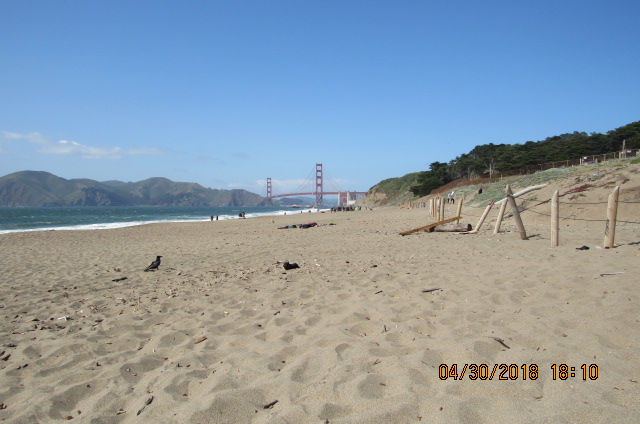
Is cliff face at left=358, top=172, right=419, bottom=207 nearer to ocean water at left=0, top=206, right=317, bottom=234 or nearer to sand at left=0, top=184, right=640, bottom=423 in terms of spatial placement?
ocean water at left=0, top=206, right=317, bottom=234

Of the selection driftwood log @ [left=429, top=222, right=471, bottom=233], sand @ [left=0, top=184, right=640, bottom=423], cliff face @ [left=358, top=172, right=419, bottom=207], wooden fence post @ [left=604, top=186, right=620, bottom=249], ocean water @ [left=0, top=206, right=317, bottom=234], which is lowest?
ocean water @ [left=0, top=206, right=317, bottom=234]

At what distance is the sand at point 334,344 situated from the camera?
2166mm

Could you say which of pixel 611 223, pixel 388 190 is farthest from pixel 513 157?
pixel 611 223

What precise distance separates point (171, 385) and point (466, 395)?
1.94m

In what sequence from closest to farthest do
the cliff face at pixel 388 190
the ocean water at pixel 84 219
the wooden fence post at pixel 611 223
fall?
the wooden fence post at pixel 611 223
the ocean water at pixel 84 219
the cliff face at pixel 388 190

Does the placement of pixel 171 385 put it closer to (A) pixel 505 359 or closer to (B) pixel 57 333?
(B) pixel 57 333

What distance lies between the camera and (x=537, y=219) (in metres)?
13.6

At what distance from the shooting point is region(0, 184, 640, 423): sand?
2.17m

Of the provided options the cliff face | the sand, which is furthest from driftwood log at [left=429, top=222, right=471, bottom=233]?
the cliff face

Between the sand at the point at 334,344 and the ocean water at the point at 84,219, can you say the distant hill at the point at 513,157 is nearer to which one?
the ocean water at the point at 84,219

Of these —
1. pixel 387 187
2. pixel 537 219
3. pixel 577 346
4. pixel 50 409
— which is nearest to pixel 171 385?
pixel 50 409

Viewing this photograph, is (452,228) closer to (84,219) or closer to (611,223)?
(611,223)

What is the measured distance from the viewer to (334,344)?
3062mm
